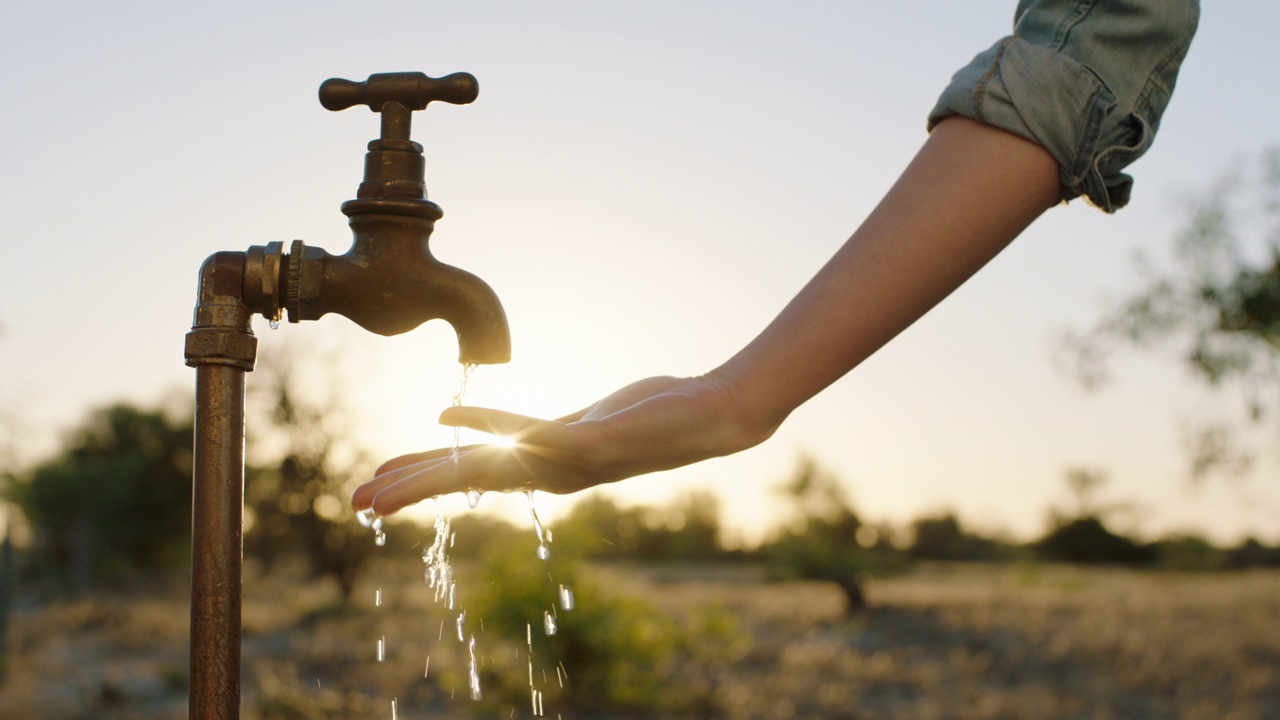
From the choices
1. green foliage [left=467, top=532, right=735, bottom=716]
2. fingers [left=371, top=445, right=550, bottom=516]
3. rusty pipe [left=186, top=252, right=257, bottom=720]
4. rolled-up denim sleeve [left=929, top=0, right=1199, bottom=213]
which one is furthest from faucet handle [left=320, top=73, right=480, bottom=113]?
green foliage [left=467, top=532, right=735, bottom=716]

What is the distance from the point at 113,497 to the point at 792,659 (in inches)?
697

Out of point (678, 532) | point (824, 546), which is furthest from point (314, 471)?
point (678, 532)

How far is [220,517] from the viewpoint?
141cm

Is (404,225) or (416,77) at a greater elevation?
(416,77)

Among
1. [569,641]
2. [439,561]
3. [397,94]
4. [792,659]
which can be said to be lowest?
[792,659]

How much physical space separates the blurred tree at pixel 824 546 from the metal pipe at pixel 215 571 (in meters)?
14.8

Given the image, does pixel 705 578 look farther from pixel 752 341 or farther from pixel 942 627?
pixel 752 341

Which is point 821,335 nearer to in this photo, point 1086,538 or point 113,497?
point 113,497

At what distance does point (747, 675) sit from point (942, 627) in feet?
15.5

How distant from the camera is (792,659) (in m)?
10.4

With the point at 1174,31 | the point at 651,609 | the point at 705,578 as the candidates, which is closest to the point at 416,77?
the point at 1174,31

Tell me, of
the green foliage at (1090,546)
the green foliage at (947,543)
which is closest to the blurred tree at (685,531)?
the green foliage at (947,543)

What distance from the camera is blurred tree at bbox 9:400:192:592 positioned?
21.2 m

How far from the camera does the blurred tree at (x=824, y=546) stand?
15617mm
